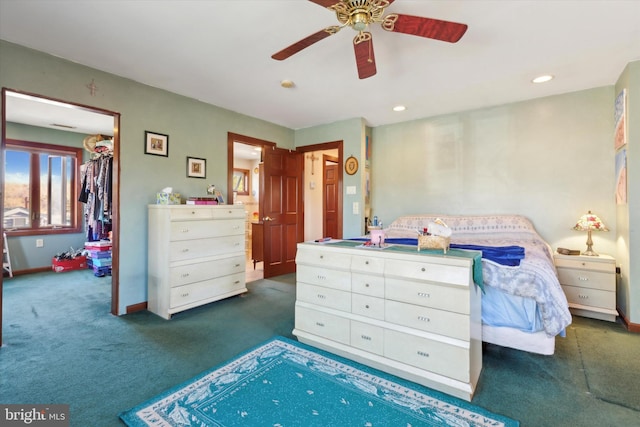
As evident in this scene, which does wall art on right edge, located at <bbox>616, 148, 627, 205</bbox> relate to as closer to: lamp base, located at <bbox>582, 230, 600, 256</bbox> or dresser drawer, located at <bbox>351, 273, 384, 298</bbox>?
lamp base, located at <bbox>582, 230, 600, 256</bbox>

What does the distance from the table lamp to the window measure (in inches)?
316

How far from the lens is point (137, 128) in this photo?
10.6ft

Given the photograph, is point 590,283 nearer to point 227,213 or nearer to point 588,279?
point 588,279

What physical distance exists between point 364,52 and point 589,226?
10.3 feet

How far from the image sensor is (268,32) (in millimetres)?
2305

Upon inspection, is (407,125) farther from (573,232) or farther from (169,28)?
(169,28)

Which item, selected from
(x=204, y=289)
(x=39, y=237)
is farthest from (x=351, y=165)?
(x=39, y=237)

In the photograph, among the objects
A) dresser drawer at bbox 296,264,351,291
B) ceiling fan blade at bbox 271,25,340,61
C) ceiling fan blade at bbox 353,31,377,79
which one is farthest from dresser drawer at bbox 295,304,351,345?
ceiling fan blade at bbox 271,25,340,61

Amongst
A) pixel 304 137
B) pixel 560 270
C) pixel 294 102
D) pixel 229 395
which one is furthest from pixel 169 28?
pixel 560 270

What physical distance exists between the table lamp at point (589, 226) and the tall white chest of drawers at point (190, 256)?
13.3 ft

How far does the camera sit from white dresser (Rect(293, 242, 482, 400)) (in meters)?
1.76

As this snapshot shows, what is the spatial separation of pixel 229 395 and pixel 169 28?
2.72 meters

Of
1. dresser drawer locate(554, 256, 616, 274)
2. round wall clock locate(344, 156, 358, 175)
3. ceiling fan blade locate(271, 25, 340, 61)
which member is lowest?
dresser drawer locate(554, 256, 616, 274)

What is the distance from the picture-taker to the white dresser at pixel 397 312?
1.76 metres
